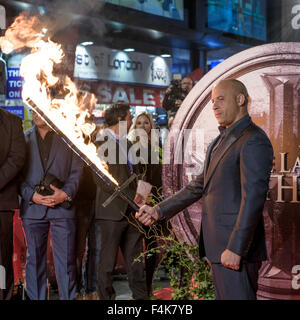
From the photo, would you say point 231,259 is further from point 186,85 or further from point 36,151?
point 186,85

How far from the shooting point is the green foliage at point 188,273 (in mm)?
3527

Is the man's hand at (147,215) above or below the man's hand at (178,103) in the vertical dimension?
below

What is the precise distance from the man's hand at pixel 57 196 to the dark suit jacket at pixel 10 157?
0.32 meters

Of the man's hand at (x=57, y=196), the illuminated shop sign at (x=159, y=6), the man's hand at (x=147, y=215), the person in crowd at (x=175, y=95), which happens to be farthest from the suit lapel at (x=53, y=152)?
the illuminated shop sign at (x=159, y=6)

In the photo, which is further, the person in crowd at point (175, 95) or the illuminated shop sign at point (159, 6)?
the illuminated shop sign at point (159, 6)

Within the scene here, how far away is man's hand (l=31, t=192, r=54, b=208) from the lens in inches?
158

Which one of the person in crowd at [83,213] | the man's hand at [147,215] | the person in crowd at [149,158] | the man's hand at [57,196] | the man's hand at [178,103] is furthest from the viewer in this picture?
the man's hand at [178,103]

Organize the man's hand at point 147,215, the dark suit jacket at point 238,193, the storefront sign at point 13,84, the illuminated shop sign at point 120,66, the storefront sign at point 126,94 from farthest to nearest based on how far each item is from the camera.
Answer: the storefront sign at point 126,94 < the illuminated shop sign at point 120,66 < the storefront sign at point 13,84 < the man's hand at point 147,215 < the dark suit jacket at point 238,193

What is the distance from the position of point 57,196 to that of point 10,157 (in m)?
0.53

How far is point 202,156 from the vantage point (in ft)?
13.0

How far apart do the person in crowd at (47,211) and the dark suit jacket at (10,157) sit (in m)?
0.13

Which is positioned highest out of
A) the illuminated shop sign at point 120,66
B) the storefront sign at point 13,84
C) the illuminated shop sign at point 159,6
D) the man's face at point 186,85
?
the illuminated shop sign at point 159,6

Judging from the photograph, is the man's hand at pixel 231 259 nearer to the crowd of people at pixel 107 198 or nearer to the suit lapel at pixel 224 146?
the crowd of people at pixel 107 198

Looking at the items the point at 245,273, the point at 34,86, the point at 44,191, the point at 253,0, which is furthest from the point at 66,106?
the point at 253,0
